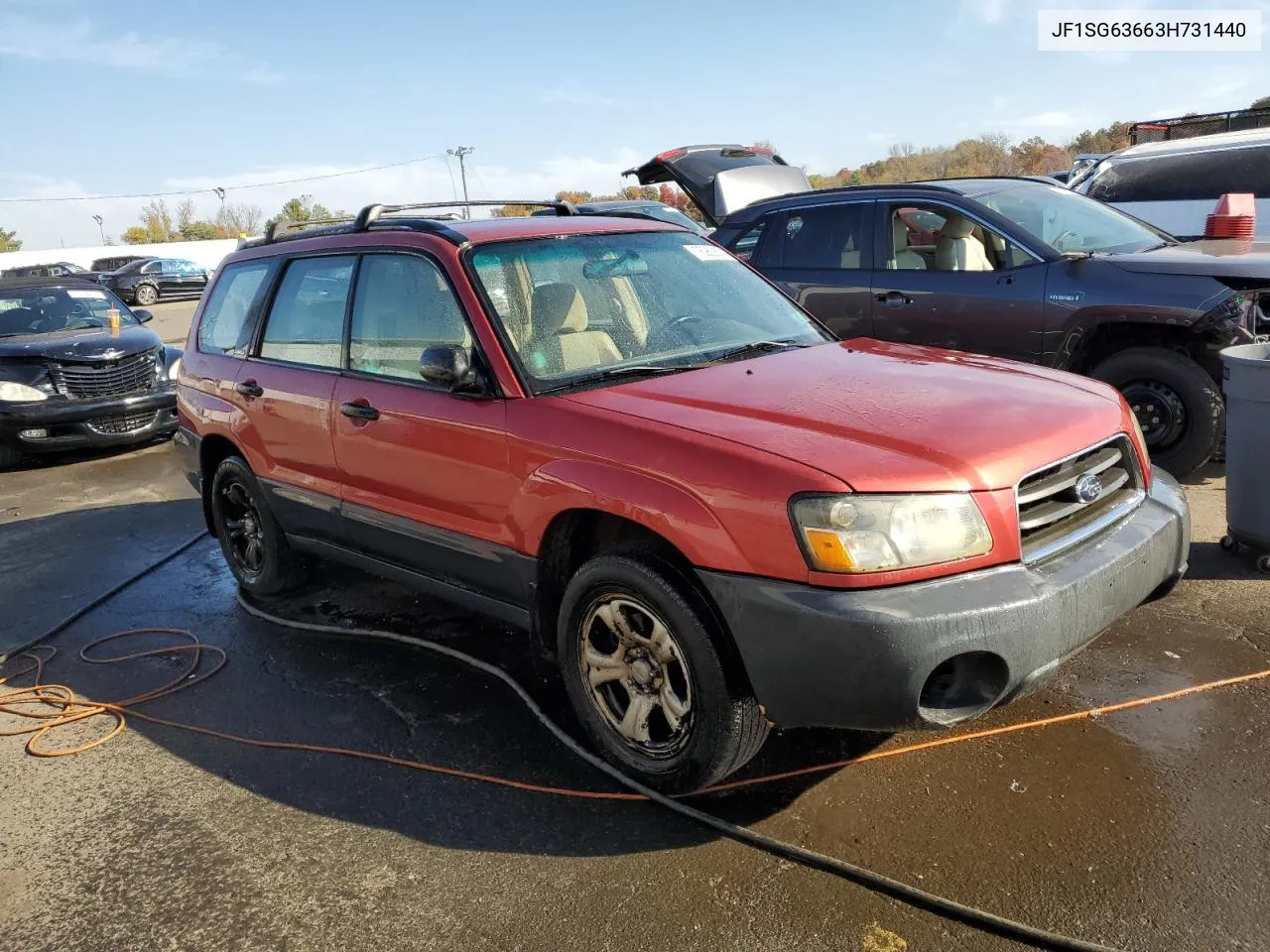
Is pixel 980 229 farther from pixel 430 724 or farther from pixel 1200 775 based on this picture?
pixel 430 724

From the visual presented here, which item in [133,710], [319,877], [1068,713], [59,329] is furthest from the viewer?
[59,329]

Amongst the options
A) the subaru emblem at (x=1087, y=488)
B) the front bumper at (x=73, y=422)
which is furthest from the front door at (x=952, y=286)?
the front bumper at (x=73, y=422)

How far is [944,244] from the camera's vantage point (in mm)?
6578

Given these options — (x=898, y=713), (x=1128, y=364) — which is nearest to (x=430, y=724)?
(x=898, y=713)

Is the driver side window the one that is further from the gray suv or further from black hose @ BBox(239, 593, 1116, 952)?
black hose @ BBox(239, 593, 1116, 952)

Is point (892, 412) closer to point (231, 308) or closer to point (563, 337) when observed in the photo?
point (563, 337)

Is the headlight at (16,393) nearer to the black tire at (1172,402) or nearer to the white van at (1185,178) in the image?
the black tire at (1172,402)

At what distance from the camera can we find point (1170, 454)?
5.69 m

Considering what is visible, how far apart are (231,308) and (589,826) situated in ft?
11.6

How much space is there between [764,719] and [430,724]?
1.43 m

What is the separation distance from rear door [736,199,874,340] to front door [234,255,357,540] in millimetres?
3525

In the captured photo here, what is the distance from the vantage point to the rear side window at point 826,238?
6.89 m

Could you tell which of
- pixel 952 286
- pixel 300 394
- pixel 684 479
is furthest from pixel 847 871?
pixel 952 286

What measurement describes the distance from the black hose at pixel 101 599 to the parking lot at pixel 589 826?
630mm
